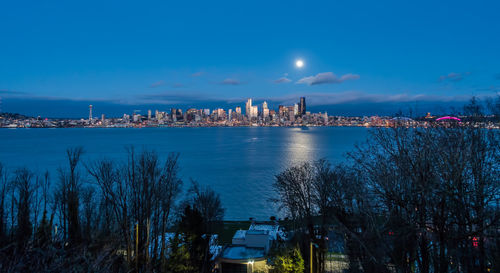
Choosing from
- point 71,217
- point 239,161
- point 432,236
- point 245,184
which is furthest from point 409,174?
point 239,161

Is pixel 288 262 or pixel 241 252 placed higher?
pixel 288 262

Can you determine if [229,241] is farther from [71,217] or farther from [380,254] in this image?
[380,254]

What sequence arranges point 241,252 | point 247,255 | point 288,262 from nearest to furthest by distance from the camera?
1. point 288,262
2. point 247,255
3. point 241,252

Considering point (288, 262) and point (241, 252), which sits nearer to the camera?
point (288, 262)

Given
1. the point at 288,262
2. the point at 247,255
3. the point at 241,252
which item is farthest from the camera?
the point at 241,252

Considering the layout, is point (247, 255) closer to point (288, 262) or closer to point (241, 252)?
point (241, 252)

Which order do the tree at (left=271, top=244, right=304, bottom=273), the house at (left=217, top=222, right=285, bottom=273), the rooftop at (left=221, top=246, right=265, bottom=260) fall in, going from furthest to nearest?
the rooftop at (left=221, top=246, right=265, bottom=260) < the house at (left=217, top=222, right=285, bottom=273) < the tree at (left=271, top=244, right=304, bottom=273)

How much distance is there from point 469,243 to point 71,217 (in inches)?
535

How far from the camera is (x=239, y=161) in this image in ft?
136

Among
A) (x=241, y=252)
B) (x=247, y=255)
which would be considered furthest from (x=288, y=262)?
(x=241, y=252)

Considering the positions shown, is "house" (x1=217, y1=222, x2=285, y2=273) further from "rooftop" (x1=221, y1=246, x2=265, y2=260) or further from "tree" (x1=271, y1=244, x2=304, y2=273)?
"tree" (x1=271, y1=244, x2=304, y2=273)

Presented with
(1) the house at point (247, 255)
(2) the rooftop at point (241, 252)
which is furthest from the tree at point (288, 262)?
(2) the rooftop at point (241, 252)

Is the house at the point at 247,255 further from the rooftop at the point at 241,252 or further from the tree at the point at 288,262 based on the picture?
the tree at the point at 288,262

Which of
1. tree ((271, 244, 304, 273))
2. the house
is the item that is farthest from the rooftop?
tree ((271, 244, 304, 273))
